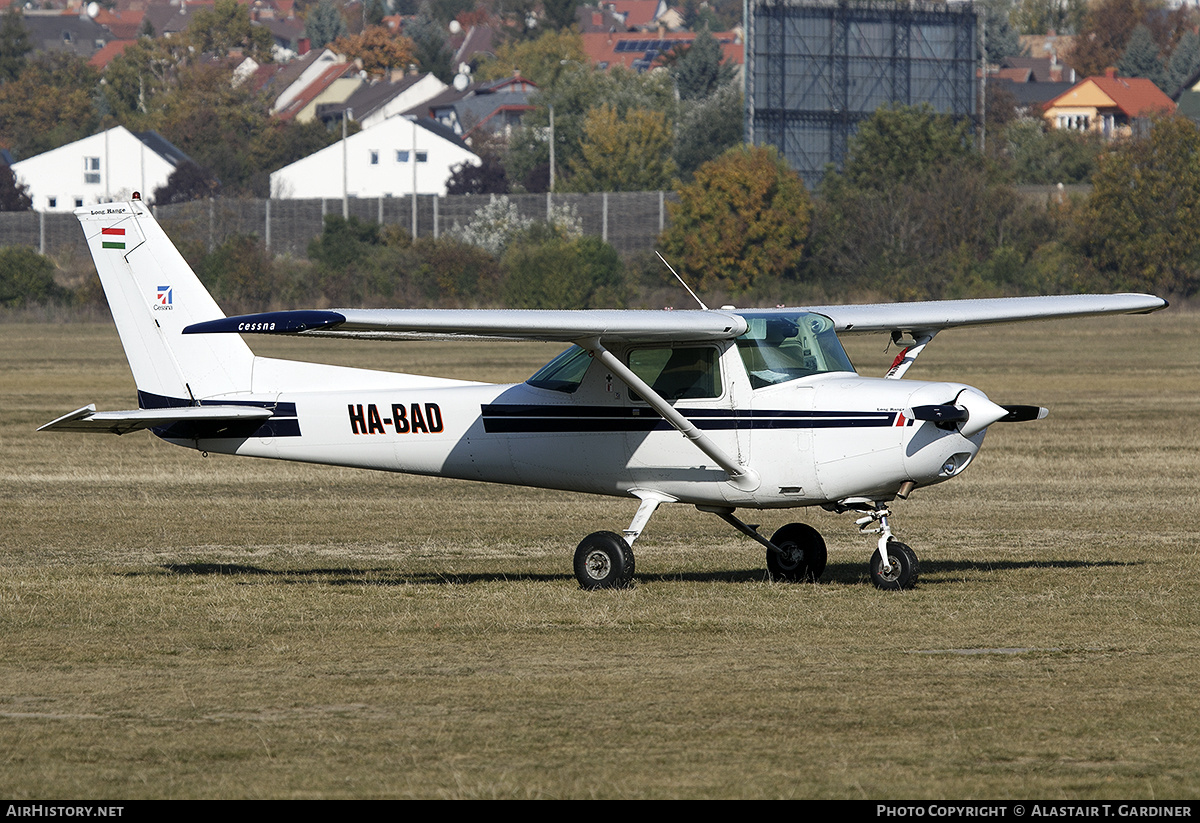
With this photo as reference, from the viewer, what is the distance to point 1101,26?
182m

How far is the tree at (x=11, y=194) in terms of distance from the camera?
101188mm

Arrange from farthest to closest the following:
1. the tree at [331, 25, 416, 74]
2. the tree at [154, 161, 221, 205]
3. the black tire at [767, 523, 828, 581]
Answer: the tree at [331, 25, 416, 74] < the tree at [154, 161, 221, 205] < the black tire at [767, 523, 828, 581]

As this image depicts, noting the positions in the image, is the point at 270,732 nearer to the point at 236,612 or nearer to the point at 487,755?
the point at 487,755

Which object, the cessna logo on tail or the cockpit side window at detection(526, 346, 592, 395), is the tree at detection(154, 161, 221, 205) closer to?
the cessna logo on tail

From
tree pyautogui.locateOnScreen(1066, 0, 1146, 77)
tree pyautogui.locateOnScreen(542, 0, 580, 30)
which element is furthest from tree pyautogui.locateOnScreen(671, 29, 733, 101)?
tree pyautogui.locateOnScreen(1066, 0, 1146, 77)

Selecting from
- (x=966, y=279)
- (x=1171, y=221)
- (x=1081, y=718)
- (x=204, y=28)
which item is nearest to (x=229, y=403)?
(x=1081, y=718)

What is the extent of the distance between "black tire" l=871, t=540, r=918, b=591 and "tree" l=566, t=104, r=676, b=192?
283ft

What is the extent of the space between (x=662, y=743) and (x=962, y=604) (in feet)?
15.0

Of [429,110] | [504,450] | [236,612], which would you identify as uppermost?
[429,110]

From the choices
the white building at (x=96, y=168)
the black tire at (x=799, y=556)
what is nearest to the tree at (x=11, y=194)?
the white building at (x=96, y=168)

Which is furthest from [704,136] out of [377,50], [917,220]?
[377,50]

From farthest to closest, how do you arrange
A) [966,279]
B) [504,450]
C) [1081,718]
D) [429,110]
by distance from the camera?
[429,110] → [966,279] → [504,450] → [1081,718]

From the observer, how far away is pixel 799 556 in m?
13.3

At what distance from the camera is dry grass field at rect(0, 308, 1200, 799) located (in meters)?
7.40
